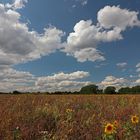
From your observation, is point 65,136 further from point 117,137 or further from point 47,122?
point 47,122

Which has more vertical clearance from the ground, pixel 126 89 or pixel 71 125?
pixel 126 89

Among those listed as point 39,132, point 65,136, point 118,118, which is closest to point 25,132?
point 39,132

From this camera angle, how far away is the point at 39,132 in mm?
5473

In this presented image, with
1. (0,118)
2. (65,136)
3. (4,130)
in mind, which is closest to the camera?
(65,136)

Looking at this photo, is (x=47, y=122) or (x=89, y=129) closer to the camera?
(x=89, y=129)

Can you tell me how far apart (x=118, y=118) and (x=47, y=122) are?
1627 millimetres

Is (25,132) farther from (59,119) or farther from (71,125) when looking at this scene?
(59,119)

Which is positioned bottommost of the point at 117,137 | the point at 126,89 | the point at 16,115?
the point at 117,137

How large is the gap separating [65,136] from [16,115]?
6.61 feet

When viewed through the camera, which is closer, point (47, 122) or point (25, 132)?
point (25, 132)

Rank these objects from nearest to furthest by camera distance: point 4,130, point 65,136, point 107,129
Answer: point 107,129, point 65,136, point 4,130

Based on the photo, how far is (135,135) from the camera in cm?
540

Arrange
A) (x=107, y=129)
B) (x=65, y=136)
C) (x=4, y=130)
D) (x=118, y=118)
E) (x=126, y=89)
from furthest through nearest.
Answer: (x=126, y=89) < (x=118, y=118) < (x=4, y=130) < (x=65, y=136) < (x=107, y=129)

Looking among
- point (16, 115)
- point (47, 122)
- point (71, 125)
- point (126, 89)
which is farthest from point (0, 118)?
point (126, 89)
